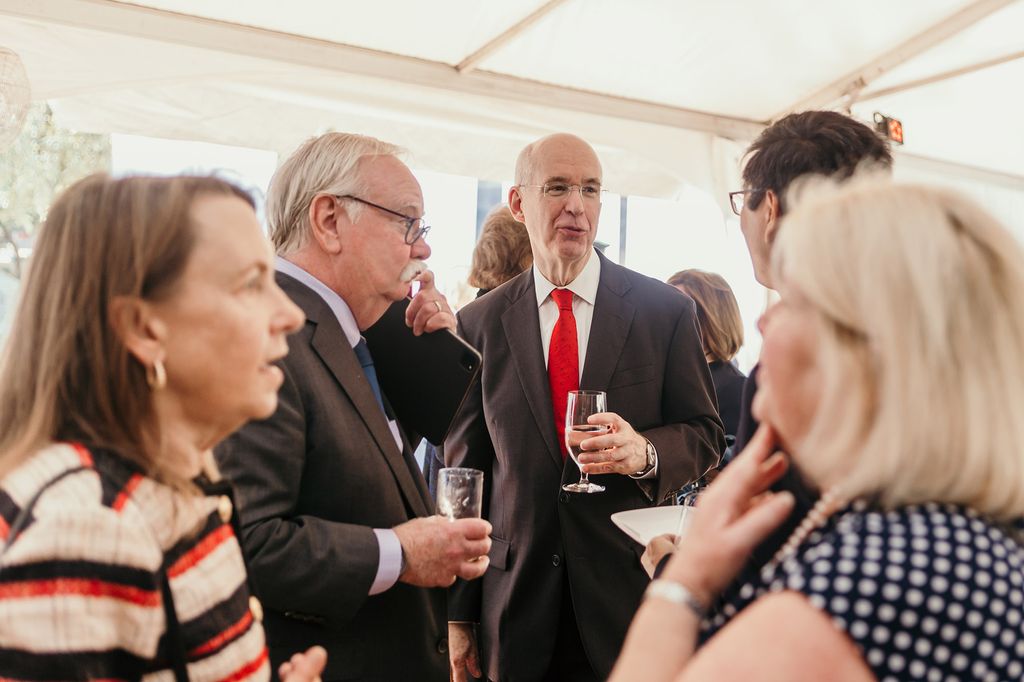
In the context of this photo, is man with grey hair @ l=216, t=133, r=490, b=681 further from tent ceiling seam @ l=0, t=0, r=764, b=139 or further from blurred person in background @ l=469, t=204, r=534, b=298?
tent ceiling seam @ l=0, t=0, r=764, b=139

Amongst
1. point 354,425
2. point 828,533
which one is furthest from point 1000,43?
point 828,533

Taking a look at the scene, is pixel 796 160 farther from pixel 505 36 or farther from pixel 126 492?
pixel 505 36

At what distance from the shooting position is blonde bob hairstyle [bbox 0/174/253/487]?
1.22 metres

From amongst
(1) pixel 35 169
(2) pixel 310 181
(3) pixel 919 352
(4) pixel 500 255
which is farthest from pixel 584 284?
(1) pixel 35 169

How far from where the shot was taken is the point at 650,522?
2270 mm

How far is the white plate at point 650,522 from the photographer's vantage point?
214cm

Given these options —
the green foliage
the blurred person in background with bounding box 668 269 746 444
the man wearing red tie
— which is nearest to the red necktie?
the man wearing red tie

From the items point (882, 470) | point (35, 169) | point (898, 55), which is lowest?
point (882, 470)

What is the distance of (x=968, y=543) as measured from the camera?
99 cm

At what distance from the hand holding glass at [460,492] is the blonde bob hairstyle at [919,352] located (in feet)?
3.35

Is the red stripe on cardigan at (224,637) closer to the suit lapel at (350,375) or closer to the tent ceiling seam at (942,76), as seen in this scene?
the suit lapel at (350,375)

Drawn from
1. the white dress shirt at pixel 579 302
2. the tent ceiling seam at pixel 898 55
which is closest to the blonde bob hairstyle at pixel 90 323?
the white dress shirt at pixel 579 302

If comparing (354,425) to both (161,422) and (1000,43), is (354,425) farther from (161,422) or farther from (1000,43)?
(1000,43)

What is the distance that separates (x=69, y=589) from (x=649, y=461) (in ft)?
6.13
